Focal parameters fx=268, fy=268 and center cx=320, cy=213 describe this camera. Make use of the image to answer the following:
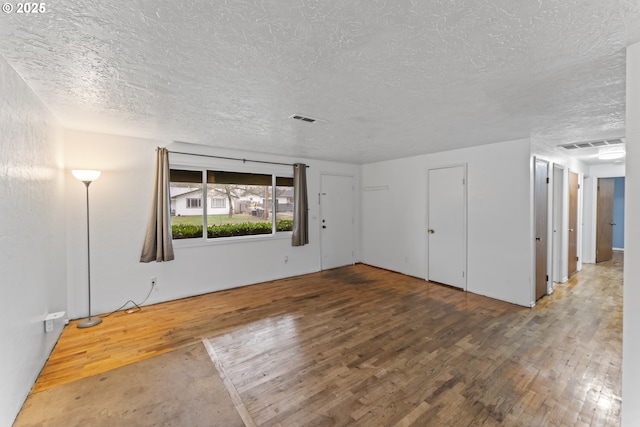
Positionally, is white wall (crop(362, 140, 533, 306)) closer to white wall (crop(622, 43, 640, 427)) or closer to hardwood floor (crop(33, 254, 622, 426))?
hardwood floor (crop(33, 254, 622, 426))

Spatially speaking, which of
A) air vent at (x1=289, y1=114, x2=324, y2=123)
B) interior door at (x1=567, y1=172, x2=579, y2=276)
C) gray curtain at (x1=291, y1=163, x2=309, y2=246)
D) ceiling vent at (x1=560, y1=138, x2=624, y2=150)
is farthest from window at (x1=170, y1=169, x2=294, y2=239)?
interior door at (x1=567, y1=172, x2=579, y2=276)

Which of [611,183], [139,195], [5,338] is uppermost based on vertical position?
[611,183]

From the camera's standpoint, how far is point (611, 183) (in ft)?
21.0

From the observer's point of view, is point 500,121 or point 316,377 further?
point 500,121

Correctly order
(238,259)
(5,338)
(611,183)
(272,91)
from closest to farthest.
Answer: (5,338)
(272,91)
(238,259)
(611,183)

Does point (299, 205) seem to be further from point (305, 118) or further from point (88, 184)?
point (88, 184)

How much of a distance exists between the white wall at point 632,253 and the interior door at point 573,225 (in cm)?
441

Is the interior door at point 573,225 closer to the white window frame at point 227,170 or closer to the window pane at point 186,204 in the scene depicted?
the white window frame at point 227,170

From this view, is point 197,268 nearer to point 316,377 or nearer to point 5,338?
point 5,338

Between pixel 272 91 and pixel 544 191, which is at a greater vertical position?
pixel 272 91

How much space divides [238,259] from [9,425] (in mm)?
2948

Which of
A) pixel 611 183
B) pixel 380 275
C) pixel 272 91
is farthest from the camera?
pixel 611 183

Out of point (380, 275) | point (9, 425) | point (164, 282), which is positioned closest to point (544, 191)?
point (380, 275)

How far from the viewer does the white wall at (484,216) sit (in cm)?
365
